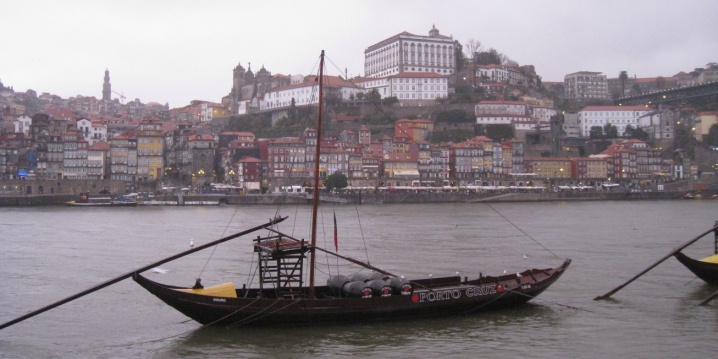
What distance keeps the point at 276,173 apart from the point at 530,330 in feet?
207

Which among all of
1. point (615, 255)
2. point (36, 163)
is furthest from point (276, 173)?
point (615, 255)

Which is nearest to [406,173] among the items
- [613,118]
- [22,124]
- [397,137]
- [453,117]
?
[397,137]

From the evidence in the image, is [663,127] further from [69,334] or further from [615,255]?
[69,334]

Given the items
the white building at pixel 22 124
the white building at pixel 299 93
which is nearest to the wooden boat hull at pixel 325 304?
the white building at pixel 299 93

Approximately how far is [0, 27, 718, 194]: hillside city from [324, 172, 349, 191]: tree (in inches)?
150

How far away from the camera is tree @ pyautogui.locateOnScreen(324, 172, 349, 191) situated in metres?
74.1

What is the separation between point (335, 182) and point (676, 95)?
57.8m

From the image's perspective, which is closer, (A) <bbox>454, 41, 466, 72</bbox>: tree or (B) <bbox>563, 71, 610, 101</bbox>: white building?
(A) <bbox>454, 41, 466, 72</bbox>: tree

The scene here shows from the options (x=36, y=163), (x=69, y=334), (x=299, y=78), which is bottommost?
(x=69, y=334)

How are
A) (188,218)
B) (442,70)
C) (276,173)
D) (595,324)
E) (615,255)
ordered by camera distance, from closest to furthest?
1. (595,324)
2. (615,255)
3. (188,218)
4. (276,173)
5. (442,70)

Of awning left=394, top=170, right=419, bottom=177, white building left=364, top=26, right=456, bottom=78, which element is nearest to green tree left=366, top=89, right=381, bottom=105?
white building left=364, top=26, right=456, bottom=78

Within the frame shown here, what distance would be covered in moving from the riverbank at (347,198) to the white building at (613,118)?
23.2 meters

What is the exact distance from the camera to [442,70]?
110938mm

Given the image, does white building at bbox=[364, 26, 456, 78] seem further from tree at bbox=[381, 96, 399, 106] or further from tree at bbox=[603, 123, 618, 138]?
tree at bbox=[603, 123, 618, 138]
